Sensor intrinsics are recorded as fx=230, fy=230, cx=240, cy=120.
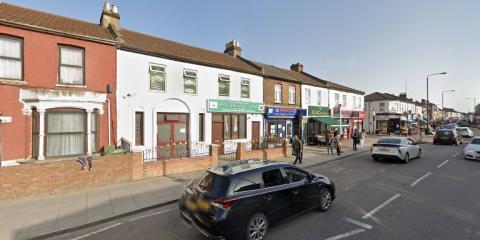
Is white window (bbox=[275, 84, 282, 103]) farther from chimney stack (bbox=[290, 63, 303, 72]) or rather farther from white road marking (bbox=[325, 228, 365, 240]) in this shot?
white road marking (bbox=[325, 228, 365, 240])

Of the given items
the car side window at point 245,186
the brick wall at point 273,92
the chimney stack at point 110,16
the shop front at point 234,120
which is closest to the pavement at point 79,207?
the car side window at point 245,186

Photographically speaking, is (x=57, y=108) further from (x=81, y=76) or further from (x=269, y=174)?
(x=269, y=174)

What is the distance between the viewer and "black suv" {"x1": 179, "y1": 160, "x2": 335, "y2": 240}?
4273 mm

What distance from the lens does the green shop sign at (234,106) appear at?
48.2ft

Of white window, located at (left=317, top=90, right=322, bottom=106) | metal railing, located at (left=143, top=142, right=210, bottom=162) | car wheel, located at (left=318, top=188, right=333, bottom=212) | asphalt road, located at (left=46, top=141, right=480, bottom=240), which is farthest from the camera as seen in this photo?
white window, located at (left=317, top=90, right=322, bottom=106)

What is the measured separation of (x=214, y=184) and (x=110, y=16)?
1252 cm

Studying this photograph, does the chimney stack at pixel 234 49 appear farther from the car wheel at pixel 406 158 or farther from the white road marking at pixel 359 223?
the white road marking at pixel 359 223

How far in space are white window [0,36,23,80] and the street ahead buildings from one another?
1.1 inches

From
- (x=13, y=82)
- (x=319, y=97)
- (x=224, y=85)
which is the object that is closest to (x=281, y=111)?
(x=224, y=85)

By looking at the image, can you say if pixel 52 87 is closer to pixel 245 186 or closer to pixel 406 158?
pixel 245 186

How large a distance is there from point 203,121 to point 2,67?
355 inches

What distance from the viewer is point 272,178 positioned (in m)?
5.17

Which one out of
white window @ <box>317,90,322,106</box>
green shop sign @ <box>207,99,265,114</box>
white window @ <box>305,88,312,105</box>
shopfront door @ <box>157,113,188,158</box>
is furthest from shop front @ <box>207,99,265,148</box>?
white window @ <box>317,90,322,106</box>

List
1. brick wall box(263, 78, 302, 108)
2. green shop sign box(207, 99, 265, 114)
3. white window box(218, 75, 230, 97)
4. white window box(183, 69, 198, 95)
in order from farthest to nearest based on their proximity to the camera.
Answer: brick wall box(263, 78, 302, 108) → white window box(218, 75, 230, 97) → green shop sign box(207, 99, 265, 114) → white window box(183, 69, 198, 95)
